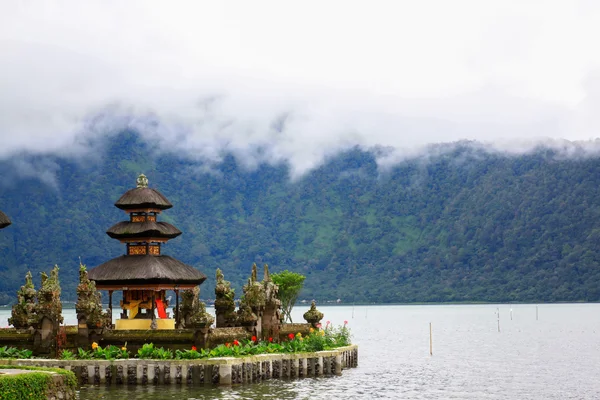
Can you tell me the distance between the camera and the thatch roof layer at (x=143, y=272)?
252ft

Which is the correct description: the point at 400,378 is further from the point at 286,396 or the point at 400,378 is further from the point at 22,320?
the point at 22,320

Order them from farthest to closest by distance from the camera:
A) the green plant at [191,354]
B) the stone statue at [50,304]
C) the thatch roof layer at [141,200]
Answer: the thatch roof layer at [141,200], the stone statue at [50,304], the green plant at [191,354]

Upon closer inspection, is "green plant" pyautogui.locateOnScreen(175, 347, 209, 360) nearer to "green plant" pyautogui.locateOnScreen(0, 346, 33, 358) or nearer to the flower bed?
the flower bed

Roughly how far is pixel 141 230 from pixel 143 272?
15.1 feet

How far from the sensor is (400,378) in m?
85.4

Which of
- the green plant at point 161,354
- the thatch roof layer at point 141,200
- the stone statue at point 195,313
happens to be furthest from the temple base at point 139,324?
the green plant at point 161,354

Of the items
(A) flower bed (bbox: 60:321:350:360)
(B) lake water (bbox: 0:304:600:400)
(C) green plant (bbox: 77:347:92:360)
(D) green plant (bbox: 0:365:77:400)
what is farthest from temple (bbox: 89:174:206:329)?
(D) green plant (bbox: 0:365:77:400)

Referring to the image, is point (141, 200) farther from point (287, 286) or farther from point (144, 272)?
point (287, 286)

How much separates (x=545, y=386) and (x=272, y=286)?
22566mm

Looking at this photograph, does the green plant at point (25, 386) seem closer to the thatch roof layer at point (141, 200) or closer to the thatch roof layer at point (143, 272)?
the thatch roof layer at point (143, 272)

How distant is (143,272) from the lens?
7706 cm

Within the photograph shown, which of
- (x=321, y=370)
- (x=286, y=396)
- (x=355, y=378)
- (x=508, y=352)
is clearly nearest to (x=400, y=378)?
(x=355, y=378)

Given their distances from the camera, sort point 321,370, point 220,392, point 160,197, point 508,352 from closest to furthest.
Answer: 1. point 220,392
2. point 321,370
3. point 160,197
4. point 508,352

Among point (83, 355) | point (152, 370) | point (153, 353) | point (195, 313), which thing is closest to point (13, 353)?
point (83, 355)
